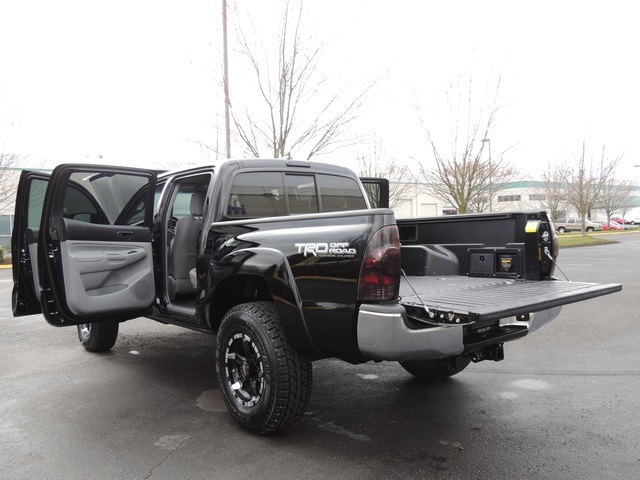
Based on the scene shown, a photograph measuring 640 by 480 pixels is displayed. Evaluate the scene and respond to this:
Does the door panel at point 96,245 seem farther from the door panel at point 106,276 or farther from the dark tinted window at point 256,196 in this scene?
the dark tinted window at point 256,196

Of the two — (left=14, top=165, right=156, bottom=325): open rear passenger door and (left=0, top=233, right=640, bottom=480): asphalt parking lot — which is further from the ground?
(left=14, top=165, right=156, bottom=325): open rear passenger door

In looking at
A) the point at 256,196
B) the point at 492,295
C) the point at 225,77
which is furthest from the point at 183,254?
the point at 225,77

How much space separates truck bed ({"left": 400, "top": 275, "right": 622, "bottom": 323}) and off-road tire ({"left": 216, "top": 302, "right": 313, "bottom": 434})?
867mm

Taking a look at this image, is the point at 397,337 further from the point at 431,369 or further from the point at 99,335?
the point at 99,335

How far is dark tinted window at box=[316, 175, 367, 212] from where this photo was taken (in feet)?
16.2

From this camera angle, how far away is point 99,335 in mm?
5859

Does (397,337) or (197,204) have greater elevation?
(197,204)

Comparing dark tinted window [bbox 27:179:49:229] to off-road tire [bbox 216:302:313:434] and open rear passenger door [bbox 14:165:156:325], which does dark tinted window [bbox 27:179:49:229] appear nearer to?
open rear passenger door [bbox 14:165:156:325]

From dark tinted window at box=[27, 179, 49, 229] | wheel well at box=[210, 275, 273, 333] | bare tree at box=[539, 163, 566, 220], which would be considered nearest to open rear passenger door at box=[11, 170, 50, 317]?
dark tinted window at box=[27, 179, 49, 229]

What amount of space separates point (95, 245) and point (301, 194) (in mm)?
1885

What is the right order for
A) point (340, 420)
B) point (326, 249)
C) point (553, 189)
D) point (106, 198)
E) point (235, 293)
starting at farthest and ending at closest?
point (553, 189) < point (106, 198) < point (235, 293) < point (340, 420) < point (326, 249)

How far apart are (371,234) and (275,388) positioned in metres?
1.21

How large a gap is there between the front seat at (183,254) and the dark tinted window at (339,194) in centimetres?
125

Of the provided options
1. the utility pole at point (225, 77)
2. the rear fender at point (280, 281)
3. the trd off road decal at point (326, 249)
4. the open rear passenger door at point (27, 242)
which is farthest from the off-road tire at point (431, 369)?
the utility pole at point (225, 77)
